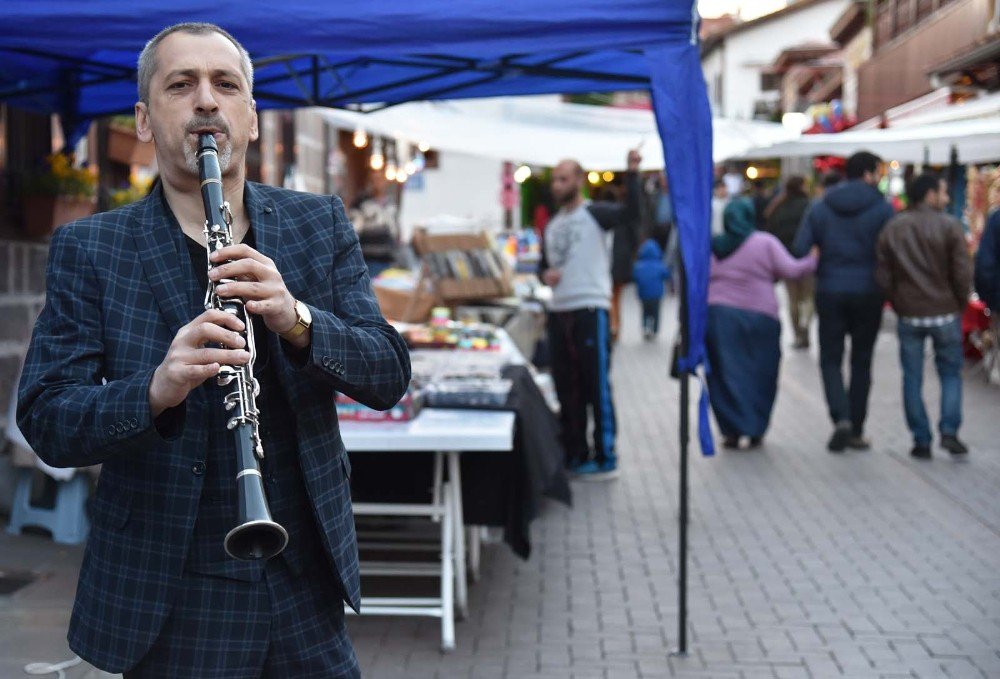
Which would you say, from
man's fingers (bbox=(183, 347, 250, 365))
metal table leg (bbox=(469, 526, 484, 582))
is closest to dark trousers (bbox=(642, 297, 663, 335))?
metal table leg (bbox=(469, 526, 484, 582))

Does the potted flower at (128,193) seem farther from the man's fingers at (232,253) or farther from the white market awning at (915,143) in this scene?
the man's fingers at (232,253)

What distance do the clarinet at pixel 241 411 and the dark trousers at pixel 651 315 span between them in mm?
16510

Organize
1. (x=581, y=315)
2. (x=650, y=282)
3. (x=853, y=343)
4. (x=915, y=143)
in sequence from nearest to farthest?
(x=581, y=315), (x=853, y=343), (x=915, y=143), (x=650, y=282)

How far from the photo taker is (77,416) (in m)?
2.14

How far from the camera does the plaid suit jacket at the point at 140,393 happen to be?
7.18 ft

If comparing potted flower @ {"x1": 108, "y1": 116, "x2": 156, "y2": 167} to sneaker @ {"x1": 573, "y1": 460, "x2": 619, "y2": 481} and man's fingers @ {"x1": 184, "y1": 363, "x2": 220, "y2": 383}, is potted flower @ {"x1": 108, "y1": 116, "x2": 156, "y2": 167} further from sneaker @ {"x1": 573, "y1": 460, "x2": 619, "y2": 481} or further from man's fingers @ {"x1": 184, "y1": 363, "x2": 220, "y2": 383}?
man's fingers @ {"x1": 184, "y1": 363, "x2": 220, "y2": 383}

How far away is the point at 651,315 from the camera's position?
18.8 metres

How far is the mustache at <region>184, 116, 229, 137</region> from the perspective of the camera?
2.26m

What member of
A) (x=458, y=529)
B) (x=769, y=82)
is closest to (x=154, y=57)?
(x=458, y=529)

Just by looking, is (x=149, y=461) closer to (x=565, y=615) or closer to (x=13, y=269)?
(x=565, y=615)

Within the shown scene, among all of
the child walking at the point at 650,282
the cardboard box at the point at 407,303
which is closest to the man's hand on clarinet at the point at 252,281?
the cardboard box at the point at 407,303

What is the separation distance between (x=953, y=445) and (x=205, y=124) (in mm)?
8273

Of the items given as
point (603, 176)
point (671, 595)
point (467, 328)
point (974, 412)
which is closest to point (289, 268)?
point (671, 595)

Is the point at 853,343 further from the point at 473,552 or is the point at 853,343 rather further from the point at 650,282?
the point at 650,282
